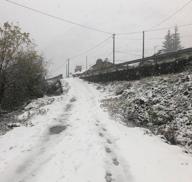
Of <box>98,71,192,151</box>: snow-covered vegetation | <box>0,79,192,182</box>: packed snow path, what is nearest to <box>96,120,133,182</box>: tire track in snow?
<box>0,79,192,182</box>: packed snow path

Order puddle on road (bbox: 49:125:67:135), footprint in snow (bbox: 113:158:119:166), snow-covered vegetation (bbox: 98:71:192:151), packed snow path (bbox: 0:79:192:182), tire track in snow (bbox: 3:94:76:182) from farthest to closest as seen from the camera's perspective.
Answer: puddle on road (bbox: 49:125:67:135) < snow-covered vegetation (bbox: 98:71:192:151) < footprint in snow (bbox: 113:158:119:166) < tire track in snow (bbox: 3:94:76:182) < packed snow path (bbox: 0:79:192:182)

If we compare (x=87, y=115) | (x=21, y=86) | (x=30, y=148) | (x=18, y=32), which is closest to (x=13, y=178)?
(x=30, y=148)

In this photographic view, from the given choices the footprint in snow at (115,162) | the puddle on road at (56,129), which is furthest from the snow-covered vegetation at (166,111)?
the puddle on road at (56,129)

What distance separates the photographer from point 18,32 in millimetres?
25219

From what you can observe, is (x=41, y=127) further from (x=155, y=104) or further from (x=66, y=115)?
(x=155, y=104)

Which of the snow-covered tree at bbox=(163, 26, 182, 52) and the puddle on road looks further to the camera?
the snow-covered tree at bbox=(163, 26, 182, 52)

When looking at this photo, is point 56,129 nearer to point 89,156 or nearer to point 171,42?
point 89,156

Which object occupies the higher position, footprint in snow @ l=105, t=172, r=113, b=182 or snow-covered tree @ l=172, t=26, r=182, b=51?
snow-covered tree @ l=172, t=26, r=182, b=51

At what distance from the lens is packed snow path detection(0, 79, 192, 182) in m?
7.32

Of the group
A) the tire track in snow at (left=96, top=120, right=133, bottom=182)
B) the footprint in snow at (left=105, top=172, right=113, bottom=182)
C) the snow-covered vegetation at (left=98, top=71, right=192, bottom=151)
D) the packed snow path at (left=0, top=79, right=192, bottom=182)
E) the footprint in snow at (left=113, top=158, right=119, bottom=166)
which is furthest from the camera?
the snow-covered vegetation at (left=98, top=71, right=192, bottom=151)

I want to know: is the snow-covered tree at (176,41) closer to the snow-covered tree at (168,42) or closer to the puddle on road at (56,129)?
the snow-covered tree at (168,42)

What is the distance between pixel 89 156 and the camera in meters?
8.70

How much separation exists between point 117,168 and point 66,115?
857 centimetres

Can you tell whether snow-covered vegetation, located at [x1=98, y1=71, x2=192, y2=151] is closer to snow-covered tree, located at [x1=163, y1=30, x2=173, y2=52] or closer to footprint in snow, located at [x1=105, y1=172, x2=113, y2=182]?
footprint in snow, located at [x1=105, y1=172, x2=113, y2=182]
